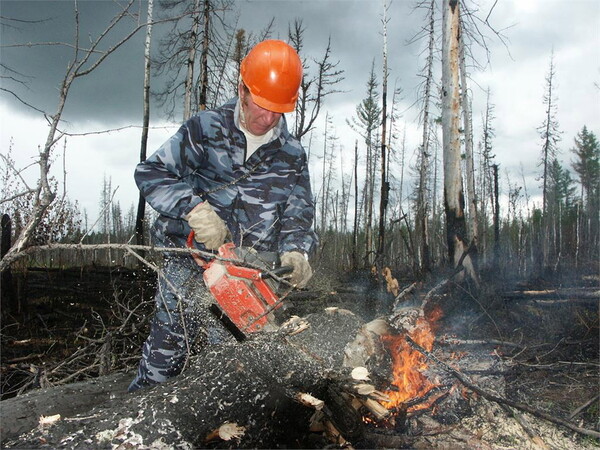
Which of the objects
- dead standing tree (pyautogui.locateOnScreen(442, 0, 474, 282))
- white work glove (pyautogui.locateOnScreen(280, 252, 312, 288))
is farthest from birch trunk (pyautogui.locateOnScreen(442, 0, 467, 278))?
white work glove (pyautogui.locateOnScreen(280, 252, 312, 288))

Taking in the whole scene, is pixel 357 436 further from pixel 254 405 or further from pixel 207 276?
pixel 207 276

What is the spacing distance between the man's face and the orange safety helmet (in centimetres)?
9

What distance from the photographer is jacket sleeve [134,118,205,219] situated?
2.60 m

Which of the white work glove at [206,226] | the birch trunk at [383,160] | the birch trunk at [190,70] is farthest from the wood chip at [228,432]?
the birch trunk at [190,70]

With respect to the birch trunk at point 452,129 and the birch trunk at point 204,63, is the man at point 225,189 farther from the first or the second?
the birch trunk at point 204,63

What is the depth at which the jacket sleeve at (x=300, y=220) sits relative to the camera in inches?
124

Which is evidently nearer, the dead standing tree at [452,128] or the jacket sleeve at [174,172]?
the jacket sleeve at [174,172]

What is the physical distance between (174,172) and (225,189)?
458 millimetres

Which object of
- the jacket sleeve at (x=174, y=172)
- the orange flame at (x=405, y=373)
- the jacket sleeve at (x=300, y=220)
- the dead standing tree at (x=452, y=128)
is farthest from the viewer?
the dead standing tree at (x=452, y=128)

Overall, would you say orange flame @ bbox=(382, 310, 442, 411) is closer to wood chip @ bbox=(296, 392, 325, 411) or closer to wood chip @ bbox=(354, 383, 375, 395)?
wood chip @ bbox=(354, 383, 375, 395)

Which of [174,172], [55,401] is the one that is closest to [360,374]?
[174,172]

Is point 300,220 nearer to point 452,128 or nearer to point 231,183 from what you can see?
point 231,183

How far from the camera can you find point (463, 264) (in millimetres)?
7070

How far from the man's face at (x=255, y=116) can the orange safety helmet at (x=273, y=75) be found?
3.5 inches
